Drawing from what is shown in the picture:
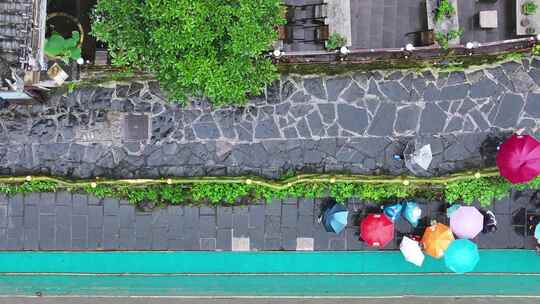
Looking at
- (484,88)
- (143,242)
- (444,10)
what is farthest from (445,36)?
(143,242)

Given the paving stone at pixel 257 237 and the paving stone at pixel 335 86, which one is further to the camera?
the paving stone at pixel 257 237

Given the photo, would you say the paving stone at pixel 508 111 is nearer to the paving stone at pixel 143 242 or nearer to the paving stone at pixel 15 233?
the paving stone at pixel 143 242

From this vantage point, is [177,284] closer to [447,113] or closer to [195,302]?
[195,302]

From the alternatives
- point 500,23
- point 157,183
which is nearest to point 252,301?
point 157,183

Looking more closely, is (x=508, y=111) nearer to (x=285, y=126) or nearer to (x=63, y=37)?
(x=285, y=126)

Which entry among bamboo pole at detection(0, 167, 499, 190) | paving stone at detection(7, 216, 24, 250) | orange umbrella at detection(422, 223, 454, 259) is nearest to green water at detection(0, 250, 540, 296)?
paving stone at detection(7, 216, 24, 250)

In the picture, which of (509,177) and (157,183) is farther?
(157,183)

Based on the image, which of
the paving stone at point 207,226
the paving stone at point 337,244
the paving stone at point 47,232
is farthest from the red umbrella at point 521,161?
the paving stone at point 47,232
